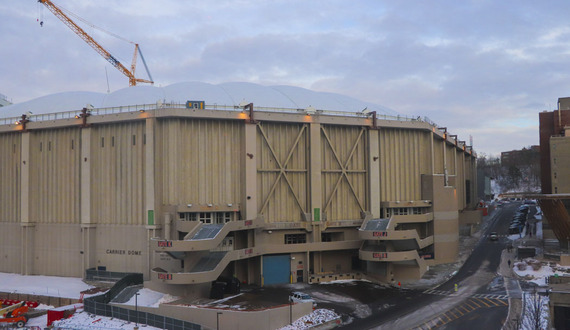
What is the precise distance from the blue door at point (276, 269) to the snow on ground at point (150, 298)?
13535 millimetres

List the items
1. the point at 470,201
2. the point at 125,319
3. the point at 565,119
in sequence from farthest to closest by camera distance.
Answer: the point at 470,201
the point at 565,119
the point at 125,319

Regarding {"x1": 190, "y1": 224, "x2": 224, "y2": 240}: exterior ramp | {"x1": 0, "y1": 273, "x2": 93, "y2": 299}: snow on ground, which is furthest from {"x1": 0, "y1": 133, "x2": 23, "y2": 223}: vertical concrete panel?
{"x1": 190, "y1": 224, "x2": 224, "y2": 240}: exterior ramp

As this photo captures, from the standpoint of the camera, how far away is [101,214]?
193 feet

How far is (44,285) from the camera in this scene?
55594 millimetres

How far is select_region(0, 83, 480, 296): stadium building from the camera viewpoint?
184ft

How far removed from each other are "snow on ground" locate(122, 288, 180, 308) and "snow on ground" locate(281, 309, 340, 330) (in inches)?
530

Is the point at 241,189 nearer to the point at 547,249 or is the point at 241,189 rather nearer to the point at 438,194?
the point at 438,194

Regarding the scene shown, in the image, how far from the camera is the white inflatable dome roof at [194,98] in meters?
61.0

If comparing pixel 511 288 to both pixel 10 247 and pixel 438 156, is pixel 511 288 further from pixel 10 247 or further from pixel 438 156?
pixel 10 247

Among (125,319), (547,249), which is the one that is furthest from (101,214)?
(547,249)

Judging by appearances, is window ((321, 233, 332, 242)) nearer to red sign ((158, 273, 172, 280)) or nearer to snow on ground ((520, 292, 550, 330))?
red sign ((158, 273, 172, 280))

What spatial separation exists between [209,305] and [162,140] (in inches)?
852

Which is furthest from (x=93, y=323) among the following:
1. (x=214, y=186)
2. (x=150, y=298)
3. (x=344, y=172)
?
(x=344, y=172)

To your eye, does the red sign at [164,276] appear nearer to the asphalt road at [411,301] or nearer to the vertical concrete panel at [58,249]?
the asphalt road at [411,301]
